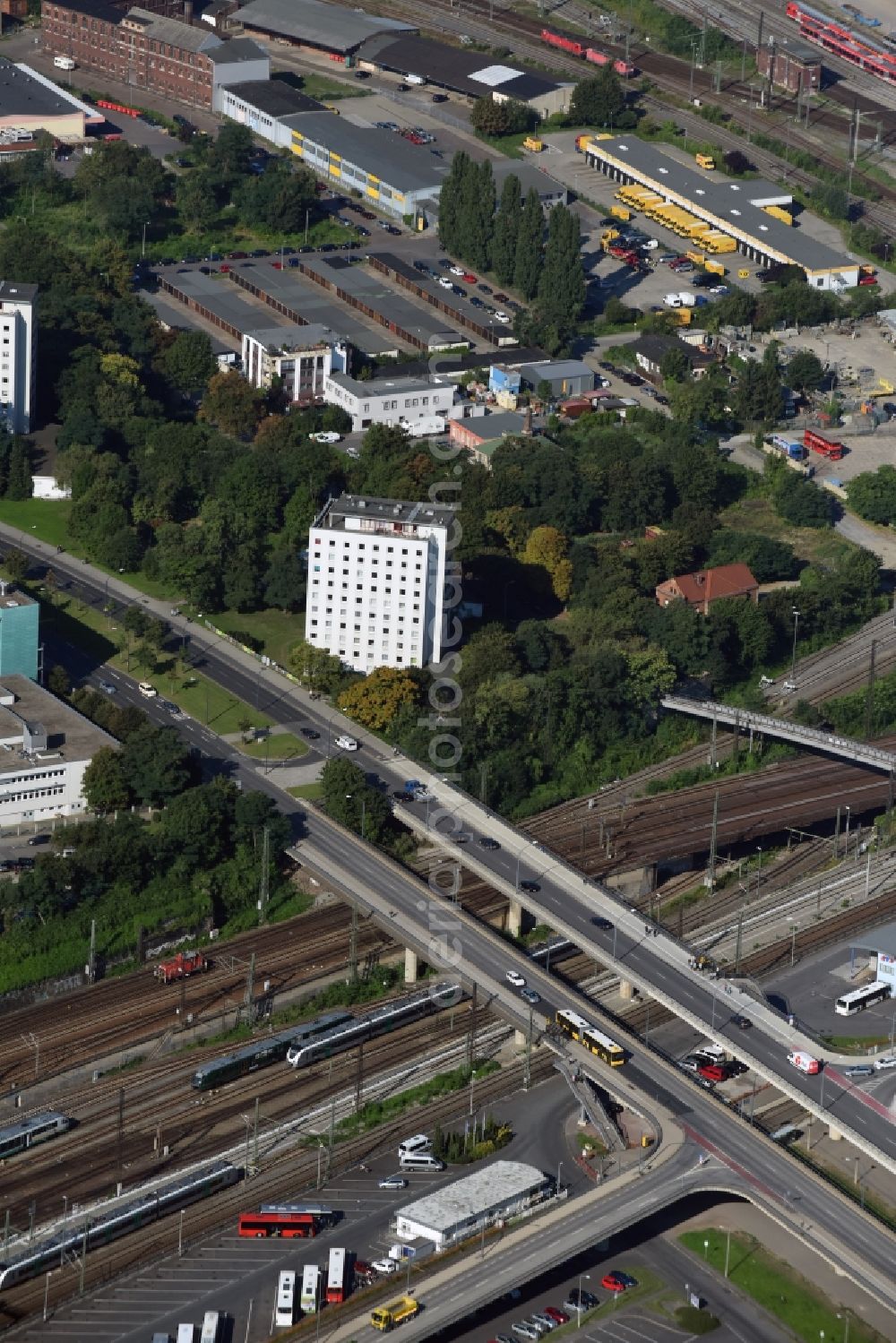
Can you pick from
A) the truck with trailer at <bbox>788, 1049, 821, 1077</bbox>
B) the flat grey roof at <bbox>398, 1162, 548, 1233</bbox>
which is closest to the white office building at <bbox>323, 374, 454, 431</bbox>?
the truck with trailer at <bbox>788, 1049, 821, 1077</bbox>

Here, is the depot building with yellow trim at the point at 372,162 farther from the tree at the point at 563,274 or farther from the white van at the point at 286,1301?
the white van at the point at 286,1301

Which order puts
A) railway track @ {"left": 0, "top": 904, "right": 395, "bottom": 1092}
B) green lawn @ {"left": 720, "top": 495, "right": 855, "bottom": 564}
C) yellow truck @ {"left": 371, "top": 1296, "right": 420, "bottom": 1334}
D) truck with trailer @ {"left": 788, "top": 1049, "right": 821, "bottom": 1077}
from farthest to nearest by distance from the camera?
green lawn @ {"left": 720, "top": 495, "right": 855, "bottom": 564}
railway track @ {"left": 0, "top": 904, "right": 395, "bottom": 1092}
truck with trailer @ {"left": 788, "top": 1049, "right": 821, "bottom": 1077}
yellow truck @ {"left": 371, "top": 1296, "right": 420, "bottom": 1334}

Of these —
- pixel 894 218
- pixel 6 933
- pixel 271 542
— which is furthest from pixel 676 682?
pixel 894 218

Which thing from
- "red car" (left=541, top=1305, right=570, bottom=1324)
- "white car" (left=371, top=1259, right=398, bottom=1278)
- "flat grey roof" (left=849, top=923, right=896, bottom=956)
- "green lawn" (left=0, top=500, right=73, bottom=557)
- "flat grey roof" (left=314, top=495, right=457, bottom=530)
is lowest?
"red car" (left=541, top=1305, right=570, bottom=1324)

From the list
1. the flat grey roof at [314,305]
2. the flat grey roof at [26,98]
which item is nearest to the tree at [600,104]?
the flat grey roof at [314,305]

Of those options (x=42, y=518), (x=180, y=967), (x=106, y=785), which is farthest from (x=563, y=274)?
(x=180, y=967)

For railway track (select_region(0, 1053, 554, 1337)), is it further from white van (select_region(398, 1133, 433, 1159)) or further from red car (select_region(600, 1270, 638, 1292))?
red car (select_region(600, 1270, 638, 1292))

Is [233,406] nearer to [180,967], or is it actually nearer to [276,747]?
[276,747]
